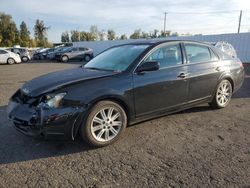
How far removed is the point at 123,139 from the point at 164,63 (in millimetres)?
1542

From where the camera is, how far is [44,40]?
7925 cm

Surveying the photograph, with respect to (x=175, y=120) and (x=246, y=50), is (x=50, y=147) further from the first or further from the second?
(x=246, y=50)

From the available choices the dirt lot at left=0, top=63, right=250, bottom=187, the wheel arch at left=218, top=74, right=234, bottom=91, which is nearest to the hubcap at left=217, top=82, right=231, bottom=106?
the wheel arch at left=218, top=74, right=234, bottom=91

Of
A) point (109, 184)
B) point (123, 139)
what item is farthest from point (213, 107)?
point (109, 184)

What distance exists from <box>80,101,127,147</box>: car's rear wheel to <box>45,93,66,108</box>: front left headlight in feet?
1.49

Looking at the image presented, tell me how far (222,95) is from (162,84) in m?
2.06

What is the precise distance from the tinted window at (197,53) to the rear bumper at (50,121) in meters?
2.55

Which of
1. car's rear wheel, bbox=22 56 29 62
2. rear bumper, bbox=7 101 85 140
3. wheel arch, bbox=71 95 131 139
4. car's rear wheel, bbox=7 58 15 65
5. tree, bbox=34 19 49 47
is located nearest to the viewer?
rear bumper, bbox=7 101 85 140

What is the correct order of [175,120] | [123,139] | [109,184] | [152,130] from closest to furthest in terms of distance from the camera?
1. [109,184]
2. [123,139]
3. [152,130]
4. [175,120]

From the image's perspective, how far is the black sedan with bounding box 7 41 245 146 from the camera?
334cm

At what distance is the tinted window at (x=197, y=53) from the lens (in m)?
4.79

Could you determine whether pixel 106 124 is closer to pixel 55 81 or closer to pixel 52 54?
pixel 55 81

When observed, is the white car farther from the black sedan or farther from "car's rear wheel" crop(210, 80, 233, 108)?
"car's rear wheel" crop(210, 80, 233, 108)

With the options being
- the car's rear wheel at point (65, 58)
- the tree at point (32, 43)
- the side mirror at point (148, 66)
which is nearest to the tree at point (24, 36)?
the tree at point (32, 43)
